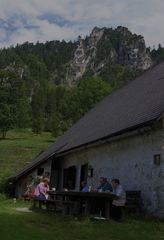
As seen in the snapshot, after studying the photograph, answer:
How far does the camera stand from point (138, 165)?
1485 cm

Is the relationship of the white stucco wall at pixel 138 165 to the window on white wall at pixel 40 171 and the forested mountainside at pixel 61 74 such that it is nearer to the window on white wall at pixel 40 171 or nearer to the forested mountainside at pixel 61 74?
the window on white wall at pixel 40 171

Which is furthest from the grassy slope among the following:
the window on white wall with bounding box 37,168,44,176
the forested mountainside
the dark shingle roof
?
the dark shingle roof

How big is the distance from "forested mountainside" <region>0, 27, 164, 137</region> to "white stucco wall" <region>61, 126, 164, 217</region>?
55.9m

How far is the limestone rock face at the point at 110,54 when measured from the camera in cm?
18812

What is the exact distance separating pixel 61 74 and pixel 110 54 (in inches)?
822

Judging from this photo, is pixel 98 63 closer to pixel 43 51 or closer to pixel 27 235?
pixel 43 51

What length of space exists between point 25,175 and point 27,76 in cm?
12553

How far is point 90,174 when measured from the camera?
1919 cm

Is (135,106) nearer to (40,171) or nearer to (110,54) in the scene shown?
(40,171)

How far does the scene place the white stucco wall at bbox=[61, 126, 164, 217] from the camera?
44.9 feet

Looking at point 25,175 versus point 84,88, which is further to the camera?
point 84,88

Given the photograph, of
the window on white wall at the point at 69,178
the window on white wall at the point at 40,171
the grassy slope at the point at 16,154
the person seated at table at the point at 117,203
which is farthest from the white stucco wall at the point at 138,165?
the grassy slope at the point at 16,154

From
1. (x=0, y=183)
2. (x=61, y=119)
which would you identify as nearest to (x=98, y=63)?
(x=61, y=119)

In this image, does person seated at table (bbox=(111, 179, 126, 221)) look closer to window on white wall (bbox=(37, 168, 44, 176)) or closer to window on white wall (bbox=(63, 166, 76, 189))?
window on white wall (bbox=(63, 166, 76, 189))
